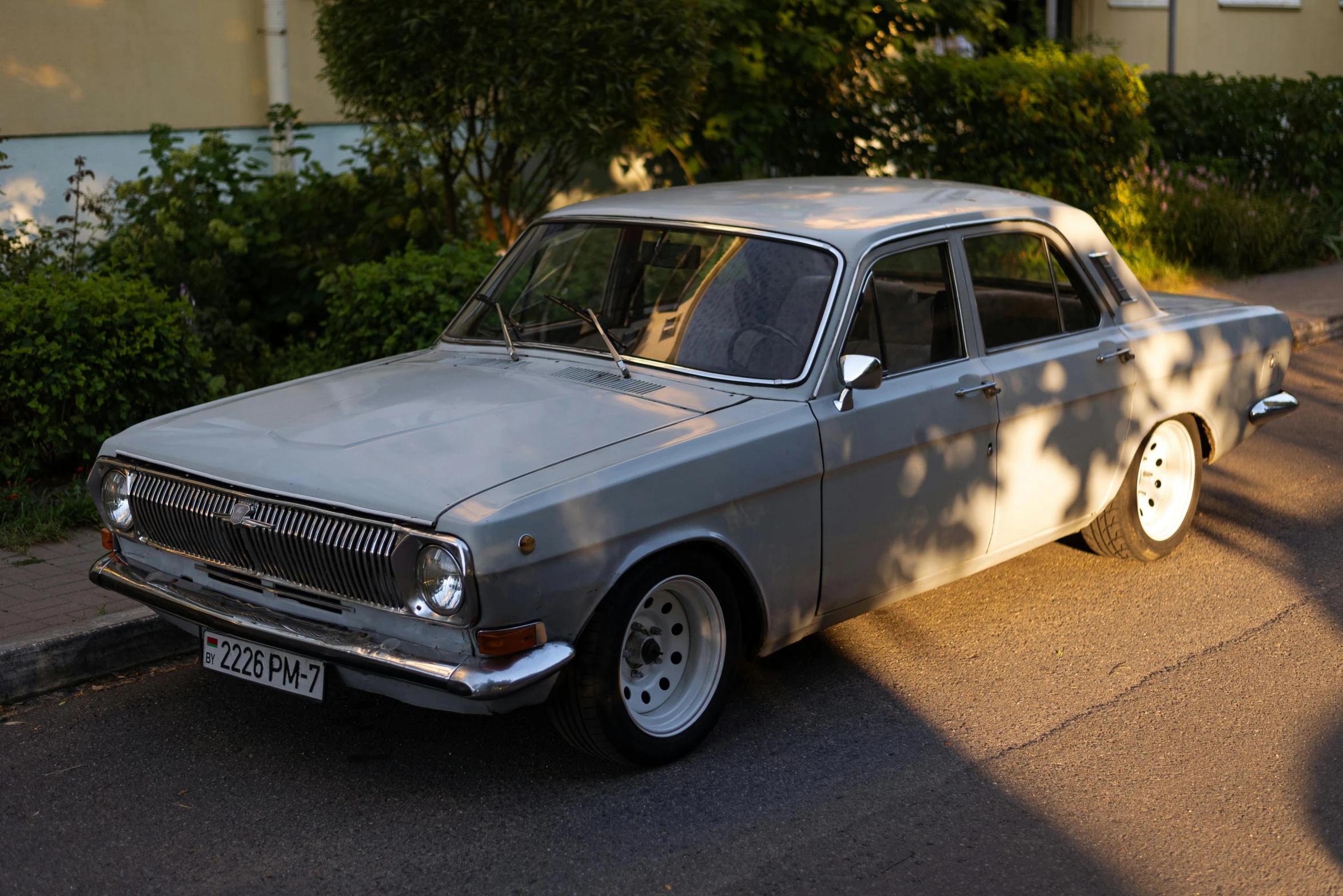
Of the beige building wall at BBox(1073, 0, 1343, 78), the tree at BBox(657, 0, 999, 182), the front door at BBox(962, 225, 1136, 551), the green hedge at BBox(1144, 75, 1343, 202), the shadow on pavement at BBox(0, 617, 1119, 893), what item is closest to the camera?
the shadow on pavement at BBox(0, 617, 1119, 893)

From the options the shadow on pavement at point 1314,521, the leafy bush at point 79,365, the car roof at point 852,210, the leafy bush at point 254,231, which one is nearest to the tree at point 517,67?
the leafy bush at point 254,231

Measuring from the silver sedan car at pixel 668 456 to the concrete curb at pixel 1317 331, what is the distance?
19.6 feet

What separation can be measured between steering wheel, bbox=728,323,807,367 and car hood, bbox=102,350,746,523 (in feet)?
0.66

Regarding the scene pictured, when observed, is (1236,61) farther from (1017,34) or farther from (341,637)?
(341,637)

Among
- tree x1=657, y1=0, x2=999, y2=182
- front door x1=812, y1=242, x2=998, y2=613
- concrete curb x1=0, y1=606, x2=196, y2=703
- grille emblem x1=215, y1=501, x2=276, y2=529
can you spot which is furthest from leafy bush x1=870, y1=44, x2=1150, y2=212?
grille emblem x1=215, y1=501, x2=276, y2=529

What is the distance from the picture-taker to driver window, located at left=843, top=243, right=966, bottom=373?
4.71m

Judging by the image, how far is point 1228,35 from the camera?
21.7 meters

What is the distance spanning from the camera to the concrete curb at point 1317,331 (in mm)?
11269

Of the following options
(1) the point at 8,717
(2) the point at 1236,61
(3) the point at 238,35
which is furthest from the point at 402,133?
(2) the point at 1236,61

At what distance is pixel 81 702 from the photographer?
476 centimetres

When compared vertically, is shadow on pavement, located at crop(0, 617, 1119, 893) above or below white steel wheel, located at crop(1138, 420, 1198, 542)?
below

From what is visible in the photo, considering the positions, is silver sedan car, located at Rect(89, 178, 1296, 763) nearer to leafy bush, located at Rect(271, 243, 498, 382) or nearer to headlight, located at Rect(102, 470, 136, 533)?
headlight, located at Rect(102, 470, 136, 533)

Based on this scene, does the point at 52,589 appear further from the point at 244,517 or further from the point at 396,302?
the point at 396,302

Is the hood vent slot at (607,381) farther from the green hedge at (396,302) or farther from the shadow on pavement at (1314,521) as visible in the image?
the green hedge at (396,302)
